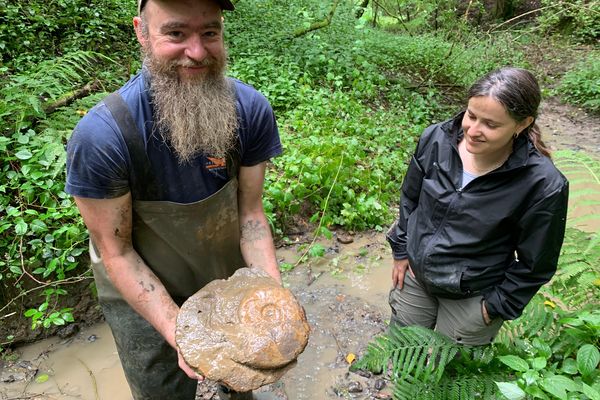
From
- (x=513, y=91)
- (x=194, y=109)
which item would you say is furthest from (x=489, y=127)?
(x=194, y=109)

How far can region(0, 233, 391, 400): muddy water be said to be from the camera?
3100mm

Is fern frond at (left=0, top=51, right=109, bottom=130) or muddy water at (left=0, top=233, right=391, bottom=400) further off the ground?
fern frond at (left=0, top=51, right=109, bottom=130)

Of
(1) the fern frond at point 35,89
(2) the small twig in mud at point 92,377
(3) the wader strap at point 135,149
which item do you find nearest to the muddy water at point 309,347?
(2) the small twig in mud at point 92,377

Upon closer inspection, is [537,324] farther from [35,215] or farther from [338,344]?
[35,215]

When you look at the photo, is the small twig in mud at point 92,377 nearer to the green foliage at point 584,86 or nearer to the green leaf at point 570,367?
the green leaf at point 570,367

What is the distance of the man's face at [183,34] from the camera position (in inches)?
67.2

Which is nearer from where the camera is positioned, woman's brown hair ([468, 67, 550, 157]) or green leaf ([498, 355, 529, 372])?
green leaf ([498, 355, 529, 372])

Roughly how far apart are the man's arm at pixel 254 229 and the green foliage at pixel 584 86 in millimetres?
9201

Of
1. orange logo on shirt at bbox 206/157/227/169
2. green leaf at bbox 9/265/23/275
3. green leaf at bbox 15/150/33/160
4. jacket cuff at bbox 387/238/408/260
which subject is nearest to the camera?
orange logo on shirt at bbox 206/157/227/169

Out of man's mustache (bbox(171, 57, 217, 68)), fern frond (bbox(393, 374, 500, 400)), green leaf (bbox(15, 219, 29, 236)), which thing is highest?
man's mustache (bbox(171, 57, 217, 68))

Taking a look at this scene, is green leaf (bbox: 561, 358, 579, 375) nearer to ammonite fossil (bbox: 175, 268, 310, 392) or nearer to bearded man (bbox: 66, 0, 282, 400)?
ammonite fossil (bbox: 175, 268, 310, 392)

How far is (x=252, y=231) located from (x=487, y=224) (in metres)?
1.20

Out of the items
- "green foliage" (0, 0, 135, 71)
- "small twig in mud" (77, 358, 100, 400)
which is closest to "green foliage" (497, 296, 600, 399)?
"small twig in mud" (77, 358, 100, 400)

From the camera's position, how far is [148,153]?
1833 millimetres
